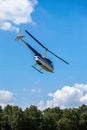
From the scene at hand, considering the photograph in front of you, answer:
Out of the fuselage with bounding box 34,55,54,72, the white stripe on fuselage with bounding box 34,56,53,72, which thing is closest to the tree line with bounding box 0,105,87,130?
the fuselage with bounding box 34,55,54,72

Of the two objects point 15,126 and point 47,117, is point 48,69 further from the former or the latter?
point 47,117

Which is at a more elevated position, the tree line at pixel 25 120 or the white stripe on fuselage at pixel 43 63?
the tree line at pixel 25 120

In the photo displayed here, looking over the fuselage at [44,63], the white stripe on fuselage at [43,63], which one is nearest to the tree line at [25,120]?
the fuselage at [44,63]

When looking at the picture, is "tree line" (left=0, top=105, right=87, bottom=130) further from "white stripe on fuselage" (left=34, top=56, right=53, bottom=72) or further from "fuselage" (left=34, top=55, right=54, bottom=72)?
"white stripe on fuselage" (left=34, top=56, right=53, bottom=72)

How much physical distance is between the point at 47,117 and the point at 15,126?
22.8m

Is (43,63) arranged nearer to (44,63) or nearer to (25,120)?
(44,63)

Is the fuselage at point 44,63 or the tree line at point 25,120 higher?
the tree line at point 25,120

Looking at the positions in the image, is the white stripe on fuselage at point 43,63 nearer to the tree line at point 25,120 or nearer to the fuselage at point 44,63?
the fuselage at point 44,63

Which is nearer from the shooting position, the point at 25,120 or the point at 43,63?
the point at 43,63

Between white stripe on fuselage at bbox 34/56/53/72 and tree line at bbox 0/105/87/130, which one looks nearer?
white stripe on fuselage at bbox 34/56/53/72

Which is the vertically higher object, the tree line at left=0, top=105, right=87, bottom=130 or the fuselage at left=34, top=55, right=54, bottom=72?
the tree line at left=0, top=105, right=87, bottom=130

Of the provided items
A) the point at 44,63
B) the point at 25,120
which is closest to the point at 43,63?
the point at 44,63

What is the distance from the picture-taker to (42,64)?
81312 millimetres

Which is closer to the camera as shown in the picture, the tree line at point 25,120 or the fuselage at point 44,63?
the fuselage at point 44,63
